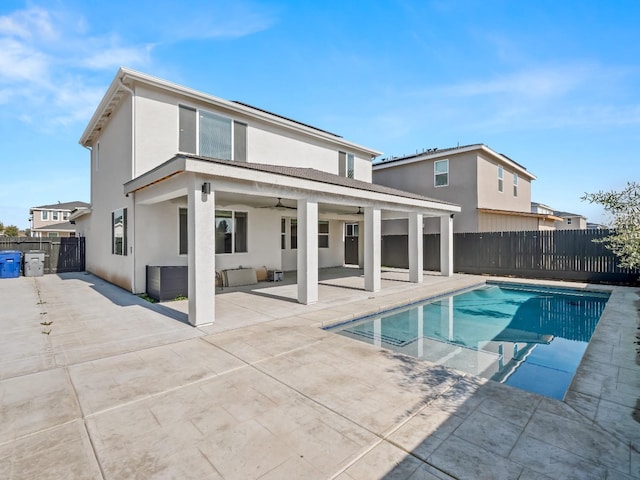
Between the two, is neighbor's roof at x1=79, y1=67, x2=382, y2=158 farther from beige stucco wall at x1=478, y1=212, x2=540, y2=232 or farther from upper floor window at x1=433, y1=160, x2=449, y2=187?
beige stucco wall at x1=478, y1=212, x2=540, y2=232

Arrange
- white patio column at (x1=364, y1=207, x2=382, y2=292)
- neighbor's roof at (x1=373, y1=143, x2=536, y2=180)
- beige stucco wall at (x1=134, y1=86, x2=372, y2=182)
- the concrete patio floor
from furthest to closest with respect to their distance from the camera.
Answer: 1. neighbor's roof at (x1=373, y1=143, x2=536, y2=180)
2. white patio column at (x1=364, y1=207, x2=382, y2=292)
3. beige stucco wall at (x1=134, y1=86, x2=372, y2=182)
4. the concrete patio floor

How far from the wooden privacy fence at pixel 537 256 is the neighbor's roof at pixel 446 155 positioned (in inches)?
179

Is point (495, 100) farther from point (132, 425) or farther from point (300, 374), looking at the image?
point (132, 425)

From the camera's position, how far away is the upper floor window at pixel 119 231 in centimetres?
1035

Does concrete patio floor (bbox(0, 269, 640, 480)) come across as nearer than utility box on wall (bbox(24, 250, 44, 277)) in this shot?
Yes

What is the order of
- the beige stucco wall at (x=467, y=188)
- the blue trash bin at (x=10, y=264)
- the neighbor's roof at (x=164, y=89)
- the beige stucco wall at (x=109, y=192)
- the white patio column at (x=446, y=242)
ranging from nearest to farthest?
the neighbor's roof at (x=164, y=89), the beige stucco wall at (x=109, y=192), the blue trash bin at (x=10, y=264), the white patio column at (x=446, y=242), the beige stucco wall at (x=467, y=188)

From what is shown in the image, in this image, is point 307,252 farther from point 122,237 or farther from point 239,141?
point 122,237

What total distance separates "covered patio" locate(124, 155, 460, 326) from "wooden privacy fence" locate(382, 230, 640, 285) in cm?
350

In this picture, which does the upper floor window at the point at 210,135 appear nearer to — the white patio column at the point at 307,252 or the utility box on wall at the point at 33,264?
Answer: the white patio column at the point at 307,252

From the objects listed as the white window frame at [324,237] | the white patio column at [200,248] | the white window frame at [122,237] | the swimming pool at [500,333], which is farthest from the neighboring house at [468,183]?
the white window frame at [122,237]

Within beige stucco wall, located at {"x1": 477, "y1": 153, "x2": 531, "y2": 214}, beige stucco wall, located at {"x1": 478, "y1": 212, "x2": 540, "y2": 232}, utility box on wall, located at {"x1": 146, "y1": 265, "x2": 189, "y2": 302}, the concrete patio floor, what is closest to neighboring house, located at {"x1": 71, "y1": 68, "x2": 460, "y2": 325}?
utility box on wall, located at {"x1": 146, "y1": 265, "x2": 189, "y2": 302}

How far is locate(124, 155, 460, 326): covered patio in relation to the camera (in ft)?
21.2

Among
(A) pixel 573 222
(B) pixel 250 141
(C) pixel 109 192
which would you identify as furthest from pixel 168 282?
(A) pixel 573 222

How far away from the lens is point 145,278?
991cm
